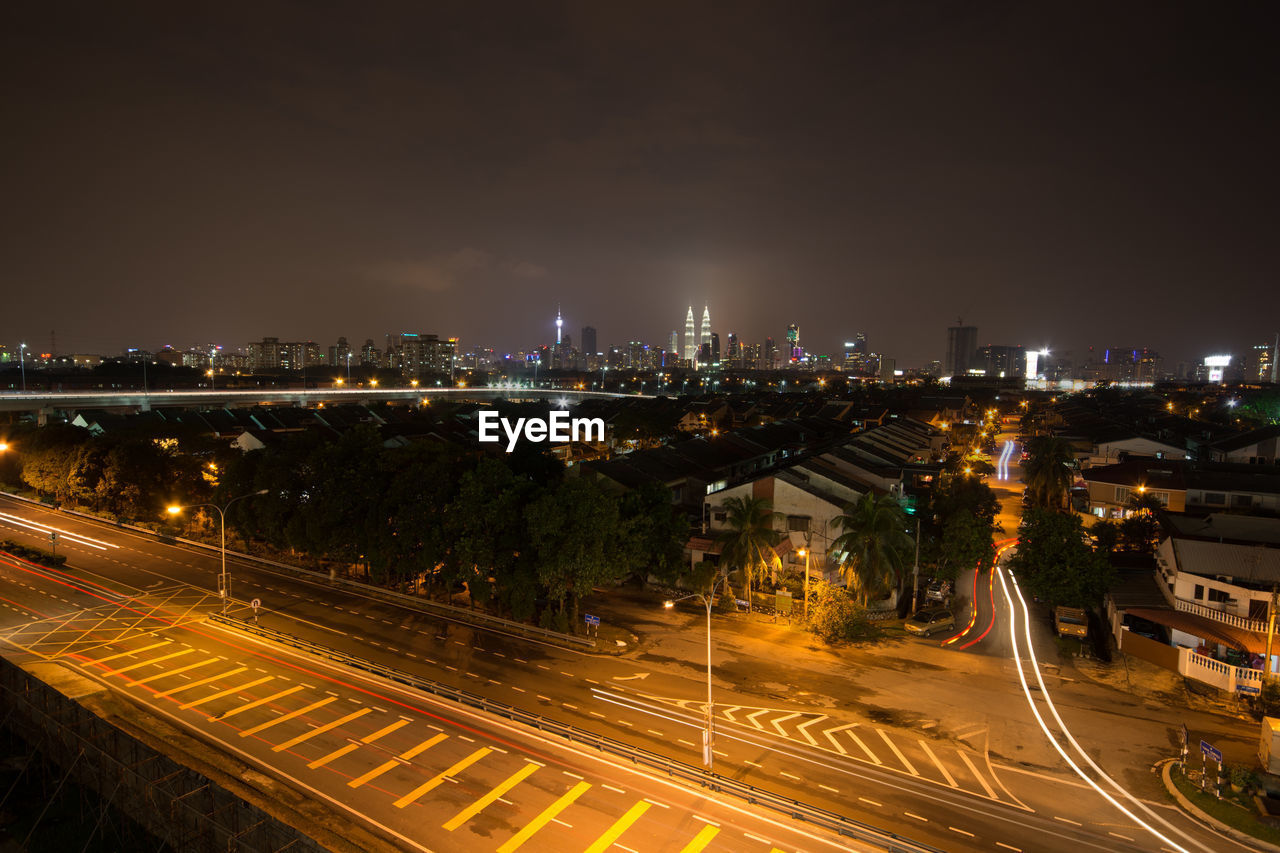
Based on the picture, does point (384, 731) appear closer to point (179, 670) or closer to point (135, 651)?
point (179, 670)

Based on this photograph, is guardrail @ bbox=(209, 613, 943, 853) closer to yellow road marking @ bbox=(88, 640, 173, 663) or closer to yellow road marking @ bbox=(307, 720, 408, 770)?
yellow road marking @ bbox=(307, 720, 408, 770)

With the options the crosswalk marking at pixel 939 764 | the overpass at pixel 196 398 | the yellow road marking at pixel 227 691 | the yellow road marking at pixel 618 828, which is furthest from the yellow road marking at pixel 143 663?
the overpass at pixel 196 398

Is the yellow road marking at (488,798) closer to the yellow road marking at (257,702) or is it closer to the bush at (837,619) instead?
the yellow road marking at (257,702)

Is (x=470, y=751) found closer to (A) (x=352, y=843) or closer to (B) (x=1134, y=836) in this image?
(A) (x=352, y=843)

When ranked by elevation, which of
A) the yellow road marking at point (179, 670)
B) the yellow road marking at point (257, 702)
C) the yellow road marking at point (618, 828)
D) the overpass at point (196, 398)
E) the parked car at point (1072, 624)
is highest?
the overpass at point (196, 398)

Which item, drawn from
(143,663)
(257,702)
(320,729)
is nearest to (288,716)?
(320,729)

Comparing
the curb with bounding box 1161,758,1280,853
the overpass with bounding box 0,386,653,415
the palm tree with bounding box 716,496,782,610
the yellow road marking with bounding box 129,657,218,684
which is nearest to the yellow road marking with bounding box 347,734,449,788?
the yellow road marking with bounding box 129,657,218,684

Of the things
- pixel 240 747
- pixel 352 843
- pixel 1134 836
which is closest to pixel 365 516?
pixel 240 747
